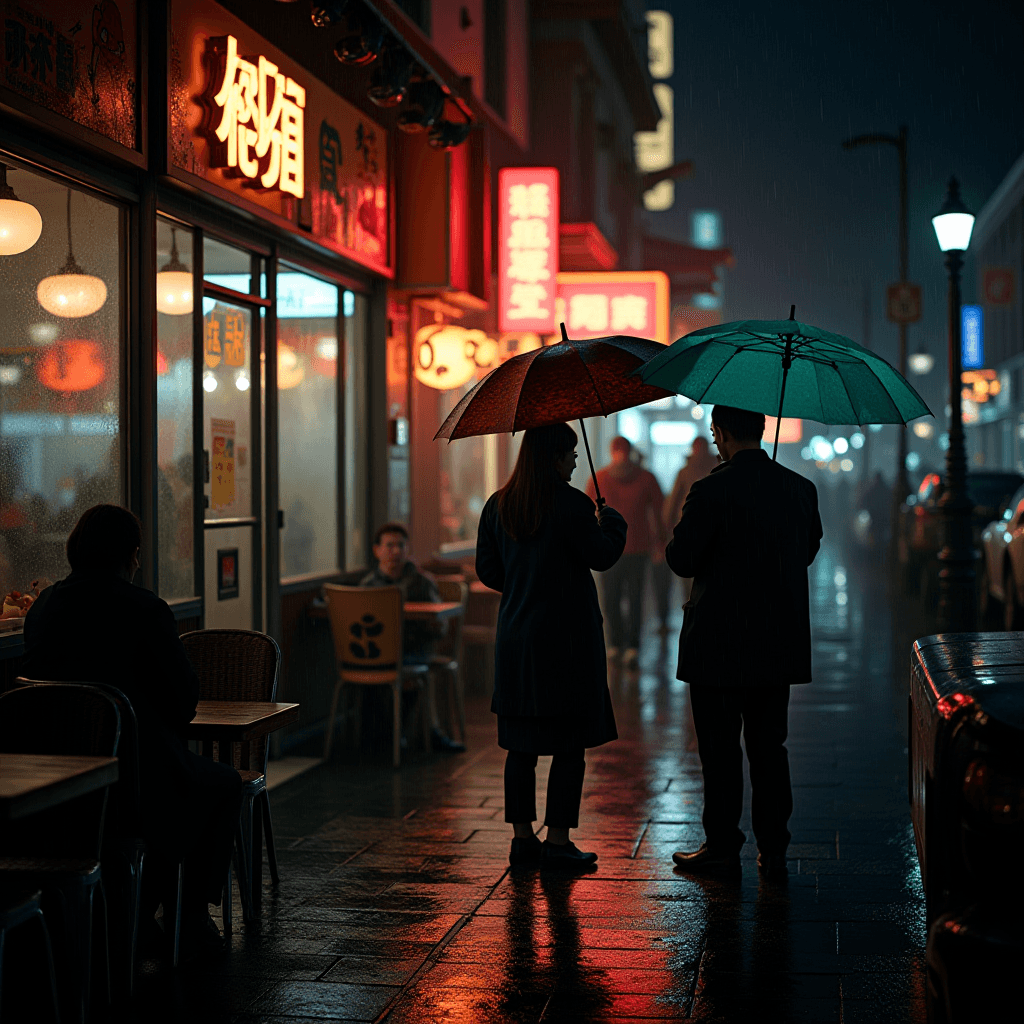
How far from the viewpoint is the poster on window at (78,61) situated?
5664mm

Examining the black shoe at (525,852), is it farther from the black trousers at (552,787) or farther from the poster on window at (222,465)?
the poster on window at (222,465)

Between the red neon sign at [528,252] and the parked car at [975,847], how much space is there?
10582 millimetres

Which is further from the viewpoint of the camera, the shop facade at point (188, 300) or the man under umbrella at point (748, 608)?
the shop facade at point (188, 300)

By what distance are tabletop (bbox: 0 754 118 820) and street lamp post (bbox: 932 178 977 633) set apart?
879 centimetres

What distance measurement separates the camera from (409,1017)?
4.28 metres

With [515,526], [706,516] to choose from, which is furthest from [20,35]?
[706,516]

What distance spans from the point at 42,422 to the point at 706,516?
127 inches

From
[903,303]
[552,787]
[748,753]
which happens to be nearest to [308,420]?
[552,787]

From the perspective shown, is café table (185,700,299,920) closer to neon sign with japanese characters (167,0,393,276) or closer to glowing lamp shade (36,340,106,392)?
glowing lamp shade (36,340,106,392)

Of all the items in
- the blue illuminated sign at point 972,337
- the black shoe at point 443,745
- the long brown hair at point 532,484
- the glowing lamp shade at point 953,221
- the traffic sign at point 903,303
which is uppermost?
the blue illuminated sign at point 972,337

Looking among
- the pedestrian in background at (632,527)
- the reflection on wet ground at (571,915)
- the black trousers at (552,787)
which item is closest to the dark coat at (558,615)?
the black trousers at (552,787)

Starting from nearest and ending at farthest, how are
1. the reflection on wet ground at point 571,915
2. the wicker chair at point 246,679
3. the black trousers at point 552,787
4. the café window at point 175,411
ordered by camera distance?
the reflection on wet ground at point 571,915
the wicker chair at point 246,679
the black trousers at point 552,787
the café window at point 175,411

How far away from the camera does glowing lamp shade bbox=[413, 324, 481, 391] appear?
38.6 feet

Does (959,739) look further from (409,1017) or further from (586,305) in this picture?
(586,305)
